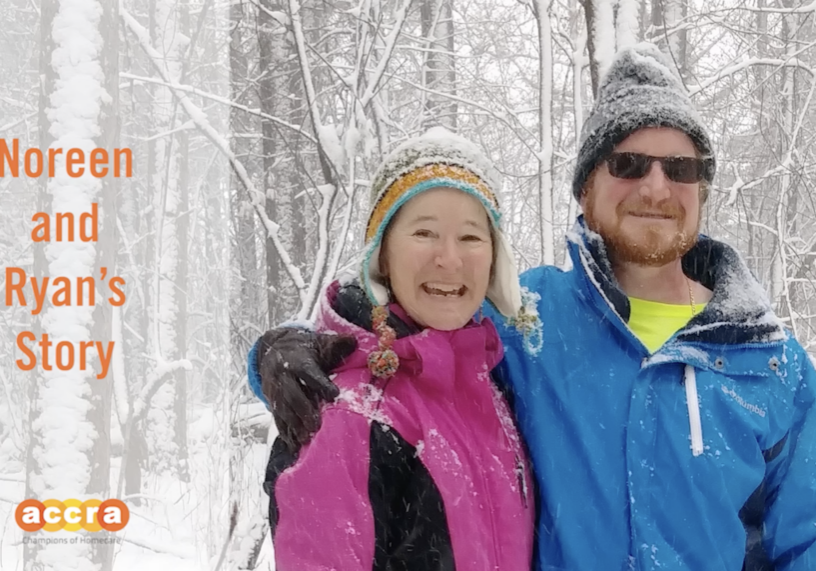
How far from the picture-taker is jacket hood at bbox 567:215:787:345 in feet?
5.16

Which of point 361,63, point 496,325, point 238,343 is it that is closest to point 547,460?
point 496,325

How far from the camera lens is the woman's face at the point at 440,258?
4.77 feet

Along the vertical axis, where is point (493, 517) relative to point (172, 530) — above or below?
above

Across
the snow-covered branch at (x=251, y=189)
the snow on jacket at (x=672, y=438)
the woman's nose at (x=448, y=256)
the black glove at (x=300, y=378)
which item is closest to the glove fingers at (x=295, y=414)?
the black glove at (x=300, y=378)

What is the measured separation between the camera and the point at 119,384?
5.82m

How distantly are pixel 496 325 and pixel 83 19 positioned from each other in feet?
13.6

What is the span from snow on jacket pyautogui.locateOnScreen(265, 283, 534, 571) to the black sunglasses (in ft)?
1.95

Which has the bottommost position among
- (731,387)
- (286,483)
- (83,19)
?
(286,483)

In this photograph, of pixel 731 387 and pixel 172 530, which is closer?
pixel 731 387

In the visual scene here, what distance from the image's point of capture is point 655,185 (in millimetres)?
1676

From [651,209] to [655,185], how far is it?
6 cm

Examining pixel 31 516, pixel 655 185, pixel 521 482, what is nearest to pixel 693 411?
pixel 521 482

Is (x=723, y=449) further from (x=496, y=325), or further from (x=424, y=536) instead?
(x=424, y=536)

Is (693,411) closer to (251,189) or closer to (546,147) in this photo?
(546,147)
